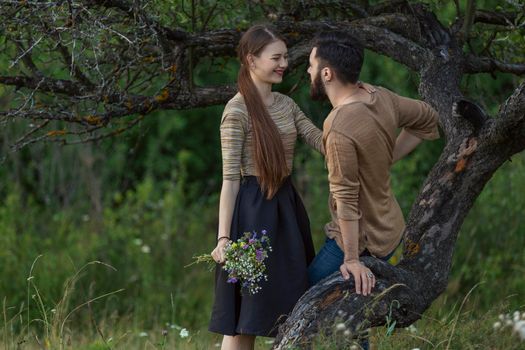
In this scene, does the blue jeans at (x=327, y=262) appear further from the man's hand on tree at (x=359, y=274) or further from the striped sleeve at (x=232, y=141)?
the striped sleeve at (x=232, y=141)

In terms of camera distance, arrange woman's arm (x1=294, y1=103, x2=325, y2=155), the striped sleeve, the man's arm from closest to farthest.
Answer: the man's arm, the striped sleeve, woman's arm (x1=294, y1=103, x2=325, y2=155)

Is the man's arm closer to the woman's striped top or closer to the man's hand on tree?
the man's hand on tree

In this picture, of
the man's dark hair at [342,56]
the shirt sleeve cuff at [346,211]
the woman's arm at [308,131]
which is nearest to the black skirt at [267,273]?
the woman's arm at [308,131]

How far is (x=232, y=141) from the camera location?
3715 millimetres

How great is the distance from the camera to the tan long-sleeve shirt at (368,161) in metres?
3.49

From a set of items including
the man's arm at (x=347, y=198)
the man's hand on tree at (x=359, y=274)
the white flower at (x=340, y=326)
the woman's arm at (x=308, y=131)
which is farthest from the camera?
the woman's arm at (x=308, y=131)

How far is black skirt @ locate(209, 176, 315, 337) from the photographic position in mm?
3809

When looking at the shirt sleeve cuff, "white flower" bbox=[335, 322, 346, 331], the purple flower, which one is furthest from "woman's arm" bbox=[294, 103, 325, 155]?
"white flower" bbox=[335, 322, 346, 331]

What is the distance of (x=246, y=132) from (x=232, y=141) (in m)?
0.08

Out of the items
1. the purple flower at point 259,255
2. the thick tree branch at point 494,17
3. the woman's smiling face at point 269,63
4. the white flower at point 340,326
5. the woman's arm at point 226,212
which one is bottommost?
the white flower at point 340,326

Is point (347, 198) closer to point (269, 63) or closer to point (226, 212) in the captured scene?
point (226, 212)

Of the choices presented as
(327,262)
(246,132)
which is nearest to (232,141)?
(246,132)

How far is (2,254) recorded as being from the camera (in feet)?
25.4

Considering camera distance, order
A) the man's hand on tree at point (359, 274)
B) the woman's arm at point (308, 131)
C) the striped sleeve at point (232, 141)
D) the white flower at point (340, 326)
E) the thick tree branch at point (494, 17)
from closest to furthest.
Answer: the white flower at point (340, 326), the man's hand on tree at point (359, 274), the striped sleeve at point (232, 141), the woman's arm at point (308, 131), the thick tree branch at point (494, 17)
